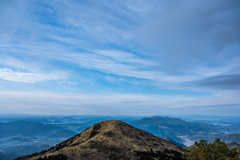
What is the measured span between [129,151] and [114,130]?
19.4 m

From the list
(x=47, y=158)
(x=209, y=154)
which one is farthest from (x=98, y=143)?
(x=209, y=154)

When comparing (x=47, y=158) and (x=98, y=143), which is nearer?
(x=47, y=158)

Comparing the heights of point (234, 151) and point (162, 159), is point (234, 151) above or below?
above

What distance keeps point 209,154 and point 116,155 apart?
28411 millimetres

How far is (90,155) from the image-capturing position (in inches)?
1763

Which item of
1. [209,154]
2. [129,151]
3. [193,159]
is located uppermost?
[209,154]

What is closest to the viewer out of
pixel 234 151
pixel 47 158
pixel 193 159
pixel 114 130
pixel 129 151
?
pixel 234 151

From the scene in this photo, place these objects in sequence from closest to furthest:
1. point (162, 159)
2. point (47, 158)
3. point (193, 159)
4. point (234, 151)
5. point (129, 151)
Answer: point (234, 151) → point (193, 159) → point (47, 158) → point (162, 159) → point (129, 151)

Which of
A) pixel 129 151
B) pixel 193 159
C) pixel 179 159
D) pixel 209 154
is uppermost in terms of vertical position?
pixel 209 154

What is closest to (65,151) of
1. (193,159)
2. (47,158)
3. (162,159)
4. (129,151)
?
(47,158)

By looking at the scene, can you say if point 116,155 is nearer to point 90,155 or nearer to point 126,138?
point 90,155

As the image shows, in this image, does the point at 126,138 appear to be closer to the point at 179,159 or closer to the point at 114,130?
the point at 114,130

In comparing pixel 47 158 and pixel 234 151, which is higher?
pixel 234 151

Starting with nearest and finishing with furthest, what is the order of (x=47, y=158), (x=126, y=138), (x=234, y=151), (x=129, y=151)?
(x=234, y=151) < (x=47, y=158) < (x=129, y=151) < (x=126, y=138)
